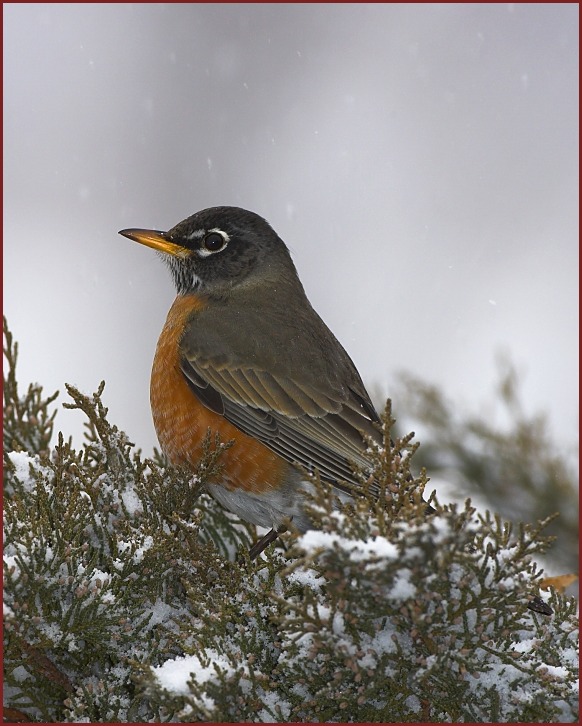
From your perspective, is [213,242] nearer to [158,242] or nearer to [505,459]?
[158,242]

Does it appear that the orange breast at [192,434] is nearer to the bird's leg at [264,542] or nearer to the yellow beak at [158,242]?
the bird's leg at [264,542]

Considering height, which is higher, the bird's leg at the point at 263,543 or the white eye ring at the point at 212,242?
the white eye ring at the point at 212,242

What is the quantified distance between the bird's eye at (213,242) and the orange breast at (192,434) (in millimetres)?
747

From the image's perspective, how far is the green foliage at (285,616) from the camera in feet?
6.53

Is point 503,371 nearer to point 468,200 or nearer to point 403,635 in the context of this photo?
point 403,635

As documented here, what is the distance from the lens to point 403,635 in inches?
83.4

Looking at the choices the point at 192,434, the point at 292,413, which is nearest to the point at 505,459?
the point at 292,413

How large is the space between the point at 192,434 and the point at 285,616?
1.29 m

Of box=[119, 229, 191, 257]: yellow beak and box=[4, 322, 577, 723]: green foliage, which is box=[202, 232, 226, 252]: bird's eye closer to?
box=[119, 229, 191, 257]: yellow beak

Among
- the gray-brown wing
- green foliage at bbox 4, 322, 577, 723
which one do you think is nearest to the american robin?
the gray-brown wing

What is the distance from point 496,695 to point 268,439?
5.12 ft

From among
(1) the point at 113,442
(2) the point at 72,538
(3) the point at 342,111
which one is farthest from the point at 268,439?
(3) the point at 342,111

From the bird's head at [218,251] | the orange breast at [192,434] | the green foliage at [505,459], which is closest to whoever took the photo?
the orange breast at [192,434]

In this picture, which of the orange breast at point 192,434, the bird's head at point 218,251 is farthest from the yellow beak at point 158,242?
the orange breast at point 192,434
